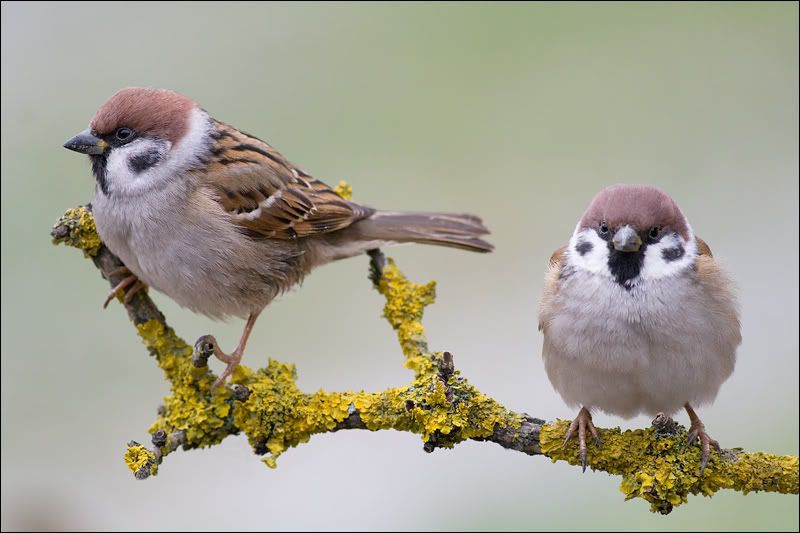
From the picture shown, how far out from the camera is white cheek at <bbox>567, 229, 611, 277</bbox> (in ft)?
7.45

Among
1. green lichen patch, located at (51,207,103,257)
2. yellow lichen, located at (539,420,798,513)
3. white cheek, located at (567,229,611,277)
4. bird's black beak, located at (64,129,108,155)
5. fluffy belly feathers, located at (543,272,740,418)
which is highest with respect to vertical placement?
bird's black beak, located at (64,129,108,155)

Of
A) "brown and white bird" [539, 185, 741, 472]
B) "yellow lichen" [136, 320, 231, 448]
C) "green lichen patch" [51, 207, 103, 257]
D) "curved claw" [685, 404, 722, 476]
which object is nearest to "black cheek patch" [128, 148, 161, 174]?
"green lichen patch" [51, 207, 103, 257]

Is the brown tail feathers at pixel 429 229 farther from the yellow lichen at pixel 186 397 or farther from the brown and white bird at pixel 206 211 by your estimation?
the yellow lichen at pixel 186 397

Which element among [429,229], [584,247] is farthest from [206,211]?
[584,247]

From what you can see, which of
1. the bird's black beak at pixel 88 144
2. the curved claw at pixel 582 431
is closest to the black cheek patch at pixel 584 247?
the curved claw at pixel 582 431

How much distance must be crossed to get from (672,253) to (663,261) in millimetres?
28

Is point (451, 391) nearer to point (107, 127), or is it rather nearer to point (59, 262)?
point (107, 127)

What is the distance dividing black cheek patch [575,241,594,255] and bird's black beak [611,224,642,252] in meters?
0.10

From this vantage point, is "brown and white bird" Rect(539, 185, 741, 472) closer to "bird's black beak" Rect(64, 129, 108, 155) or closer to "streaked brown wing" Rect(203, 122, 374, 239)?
"streaked brown wing" Rect(203, 122, 374, 239)

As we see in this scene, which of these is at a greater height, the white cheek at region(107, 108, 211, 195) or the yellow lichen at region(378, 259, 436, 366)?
the white cheek at region(107, 108, 211, 195)

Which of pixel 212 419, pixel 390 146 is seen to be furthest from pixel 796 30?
pixel 212 419

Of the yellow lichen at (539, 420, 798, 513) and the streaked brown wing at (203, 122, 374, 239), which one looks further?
the streaked brown wing at (203, 122, 374, 239)

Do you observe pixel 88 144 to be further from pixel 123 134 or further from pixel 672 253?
pixel 672 253

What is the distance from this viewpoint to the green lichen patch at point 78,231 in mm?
2377
